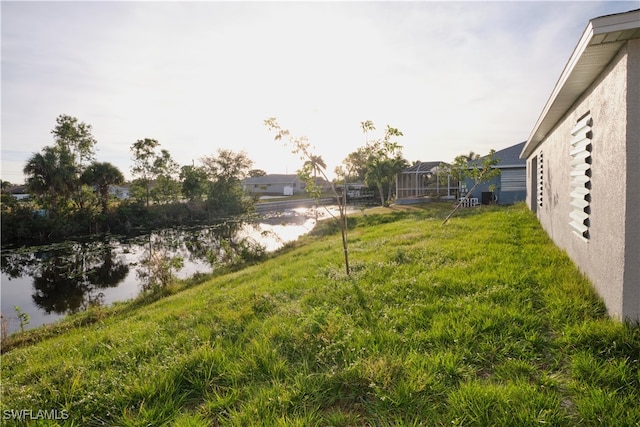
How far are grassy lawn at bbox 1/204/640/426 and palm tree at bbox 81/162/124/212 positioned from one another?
2493 centimetres

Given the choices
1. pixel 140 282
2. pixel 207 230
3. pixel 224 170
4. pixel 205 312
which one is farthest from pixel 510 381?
pixel 224 170

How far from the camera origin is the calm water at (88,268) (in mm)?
10547

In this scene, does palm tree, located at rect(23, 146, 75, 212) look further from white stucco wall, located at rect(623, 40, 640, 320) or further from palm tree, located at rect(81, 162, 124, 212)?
white stucco wall, located at rect(623, 40, 640, 320)

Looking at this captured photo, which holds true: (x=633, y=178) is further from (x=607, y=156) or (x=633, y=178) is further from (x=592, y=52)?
(x=592, y=52)

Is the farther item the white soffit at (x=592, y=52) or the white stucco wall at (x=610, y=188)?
the white stucco wall at (x=610, y=188)

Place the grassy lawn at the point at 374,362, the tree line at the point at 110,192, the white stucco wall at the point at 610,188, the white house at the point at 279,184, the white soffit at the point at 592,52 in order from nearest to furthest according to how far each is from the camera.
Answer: the grassy lawn at the point at 374,362, the white soffit at the point at 592,52, the white stucco wall at the point at 610,188, the tree line at the point at 110,192, the white house at the point at 279,184

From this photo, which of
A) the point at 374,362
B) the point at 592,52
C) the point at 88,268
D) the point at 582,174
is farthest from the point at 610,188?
the point at 88,268

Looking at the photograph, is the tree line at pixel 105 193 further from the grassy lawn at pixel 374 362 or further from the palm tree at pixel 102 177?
the grassy lawn at pixel 374 362

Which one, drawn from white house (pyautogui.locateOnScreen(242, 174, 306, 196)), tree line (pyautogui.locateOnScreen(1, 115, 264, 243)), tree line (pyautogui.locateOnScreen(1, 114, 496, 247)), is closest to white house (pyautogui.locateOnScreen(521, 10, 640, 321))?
tree line (pyautogui.locateOnScreen(1, 114, 496, 247))

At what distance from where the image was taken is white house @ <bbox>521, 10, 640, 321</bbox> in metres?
2.98

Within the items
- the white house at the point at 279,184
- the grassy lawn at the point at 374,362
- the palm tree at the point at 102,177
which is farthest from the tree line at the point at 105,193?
the white house at the point at 279,184

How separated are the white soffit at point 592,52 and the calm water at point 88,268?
12237 millimetres

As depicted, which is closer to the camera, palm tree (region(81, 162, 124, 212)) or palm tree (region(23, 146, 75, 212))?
palm tree (region(23, 146, 75, 212))

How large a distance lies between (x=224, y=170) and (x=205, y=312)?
3289cm
